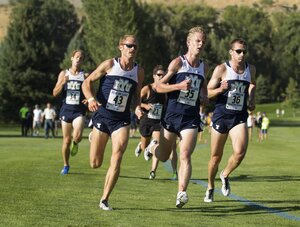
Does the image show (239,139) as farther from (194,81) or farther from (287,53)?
(287,53)

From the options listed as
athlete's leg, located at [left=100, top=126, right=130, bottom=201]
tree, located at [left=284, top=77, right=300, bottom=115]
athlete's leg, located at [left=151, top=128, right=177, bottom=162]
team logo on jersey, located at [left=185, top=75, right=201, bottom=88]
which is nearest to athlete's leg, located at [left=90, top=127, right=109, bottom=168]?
athlete's leg, located at [left=100, top=126, right=130, bottom=201]

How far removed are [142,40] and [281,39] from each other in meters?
57.7

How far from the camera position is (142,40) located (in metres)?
81.3

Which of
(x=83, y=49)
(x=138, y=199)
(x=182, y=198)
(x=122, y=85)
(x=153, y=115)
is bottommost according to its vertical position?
(x=138, y=199)

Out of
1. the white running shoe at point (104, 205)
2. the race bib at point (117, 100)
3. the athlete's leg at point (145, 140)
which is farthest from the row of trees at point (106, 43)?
the white running shoe at point (104, 205)

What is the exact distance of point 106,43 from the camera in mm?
81062

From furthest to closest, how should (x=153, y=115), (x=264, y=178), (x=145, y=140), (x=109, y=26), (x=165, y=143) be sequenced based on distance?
(x=109, y=26) → (x=145, y=140) → (x=264, y=178) → (x=153, y=115) → (x=165, y=143)

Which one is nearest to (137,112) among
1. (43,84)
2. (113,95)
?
(113,95)

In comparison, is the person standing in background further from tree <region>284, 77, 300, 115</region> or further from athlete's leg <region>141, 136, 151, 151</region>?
tree <region>284, 77, 300, 115</region>

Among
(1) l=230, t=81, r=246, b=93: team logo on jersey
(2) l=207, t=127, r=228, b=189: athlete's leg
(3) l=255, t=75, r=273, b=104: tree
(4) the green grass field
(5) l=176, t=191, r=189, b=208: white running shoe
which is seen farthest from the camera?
(3) l=255, t=75, r=273, b=104: tree

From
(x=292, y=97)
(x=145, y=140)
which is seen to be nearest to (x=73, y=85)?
(x=145, y=140)

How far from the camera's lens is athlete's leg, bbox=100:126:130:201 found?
9.29 meters

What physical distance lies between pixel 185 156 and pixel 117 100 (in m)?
1.32

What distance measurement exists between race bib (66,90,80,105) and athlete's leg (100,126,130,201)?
4.83 meters
